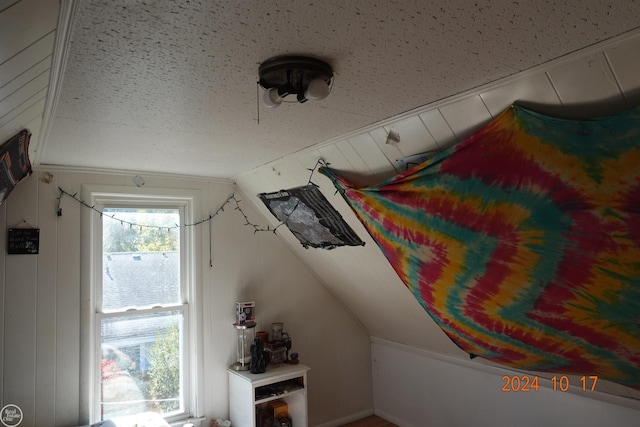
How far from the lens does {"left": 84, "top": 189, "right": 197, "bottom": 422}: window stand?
2762mm

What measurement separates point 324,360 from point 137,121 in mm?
2671

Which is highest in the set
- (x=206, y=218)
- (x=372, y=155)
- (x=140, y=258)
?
(x=372, y=155)

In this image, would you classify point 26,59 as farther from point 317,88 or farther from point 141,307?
point 141,307

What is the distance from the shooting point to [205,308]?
3098 millimetres

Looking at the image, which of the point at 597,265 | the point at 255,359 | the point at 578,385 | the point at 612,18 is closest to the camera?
the point at 612,18

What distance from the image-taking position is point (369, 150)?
205 centimetres

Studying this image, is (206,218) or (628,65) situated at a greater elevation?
(628,65)

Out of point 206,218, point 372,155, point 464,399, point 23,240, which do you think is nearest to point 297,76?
point 372,155

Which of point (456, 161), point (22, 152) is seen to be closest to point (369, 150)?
point (456, 161)

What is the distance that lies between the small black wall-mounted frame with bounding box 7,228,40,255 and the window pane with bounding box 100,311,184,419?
2.12 feet

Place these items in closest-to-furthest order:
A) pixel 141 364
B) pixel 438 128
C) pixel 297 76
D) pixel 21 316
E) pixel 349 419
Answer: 1. pixel 297 76
2. pixel 438 128
3. pixel 21 316
4. pixel 141 364
5. pixel 349 419

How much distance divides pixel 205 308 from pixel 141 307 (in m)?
0.45

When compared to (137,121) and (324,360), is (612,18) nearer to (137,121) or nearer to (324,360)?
(137,121)
